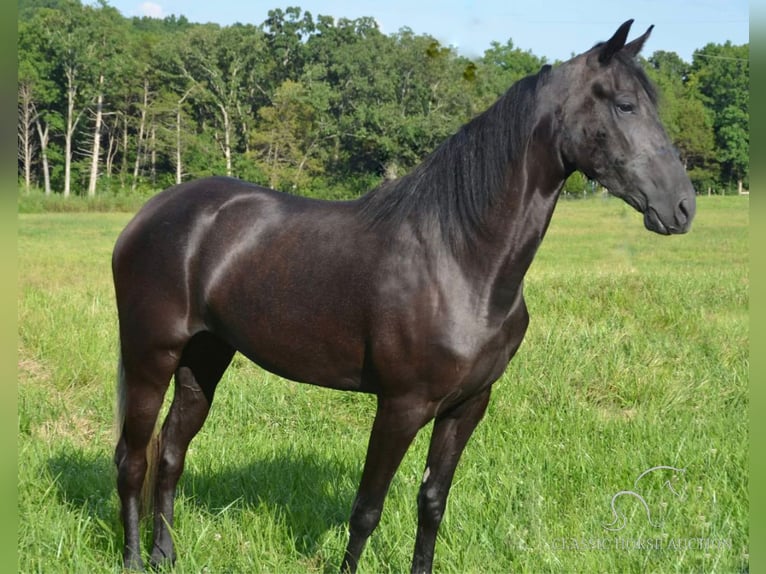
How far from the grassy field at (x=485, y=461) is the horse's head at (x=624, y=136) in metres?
1.68

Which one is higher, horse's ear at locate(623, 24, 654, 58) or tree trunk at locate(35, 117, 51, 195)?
tree trunk at locate(35, 117, 51, 195)

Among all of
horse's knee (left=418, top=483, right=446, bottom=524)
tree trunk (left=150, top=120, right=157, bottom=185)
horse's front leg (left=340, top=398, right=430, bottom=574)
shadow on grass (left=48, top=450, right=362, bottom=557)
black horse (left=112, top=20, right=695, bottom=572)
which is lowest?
shadow on grass (left=48, top=450, right=362, bottom=557)

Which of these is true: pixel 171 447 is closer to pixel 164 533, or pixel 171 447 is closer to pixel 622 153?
pixel 164 533

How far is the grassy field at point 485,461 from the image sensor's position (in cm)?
328

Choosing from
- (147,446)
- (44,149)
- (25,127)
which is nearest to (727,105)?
(25,127)

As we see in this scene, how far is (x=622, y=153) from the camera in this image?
7.81ft

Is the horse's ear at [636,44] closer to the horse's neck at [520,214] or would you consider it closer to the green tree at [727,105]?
the horse's neck at [520,214]

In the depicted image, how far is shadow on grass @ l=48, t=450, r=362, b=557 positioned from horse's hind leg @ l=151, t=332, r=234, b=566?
0.21 m

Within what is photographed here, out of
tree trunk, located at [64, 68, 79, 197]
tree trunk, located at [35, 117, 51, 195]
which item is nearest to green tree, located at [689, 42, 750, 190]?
tree trunk, located at [64, 68, 79, 197]

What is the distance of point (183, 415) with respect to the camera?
11.6 ft

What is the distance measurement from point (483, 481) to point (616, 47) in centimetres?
255

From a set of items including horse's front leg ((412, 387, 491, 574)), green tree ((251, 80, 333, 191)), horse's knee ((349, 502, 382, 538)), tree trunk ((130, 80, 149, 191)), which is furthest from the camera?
green tree ((251, 80, 333, 191))

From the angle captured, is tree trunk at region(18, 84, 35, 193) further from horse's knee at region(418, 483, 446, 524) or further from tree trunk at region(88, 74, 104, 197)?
horse's knee at region(418, 483, 446, 524)

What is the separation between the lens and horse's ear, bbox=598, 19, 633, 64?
92.4 inches
